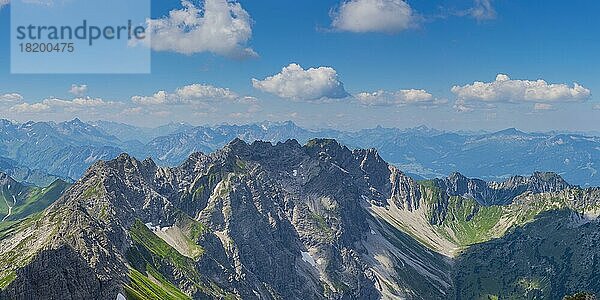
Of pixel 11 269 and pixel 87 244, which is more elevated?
pixel 87 244

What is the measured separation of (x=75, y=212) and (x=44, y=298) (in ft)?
207

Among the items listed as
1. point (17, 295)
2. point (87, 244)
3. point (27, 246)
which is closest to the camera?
point (17, 295)

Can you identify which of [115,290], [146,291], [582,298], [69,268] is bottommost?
[146,291]

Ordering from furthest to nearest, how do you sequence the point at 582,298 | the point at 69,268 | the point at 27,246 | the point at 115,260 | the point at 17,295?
the point at 27,246
the point at 115,260
the point at 69,268
the point at 17,295
the point at 582,298

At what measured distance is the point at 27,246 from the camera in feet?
652

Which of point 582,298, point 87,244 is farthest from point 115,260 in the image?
point 582,298

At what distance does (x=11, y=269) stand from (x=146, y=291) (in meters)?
46.5

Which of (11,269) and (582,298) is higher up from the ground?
(582,298)

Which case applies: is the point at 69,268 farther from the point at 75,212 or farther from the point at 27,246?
the point at 27,246

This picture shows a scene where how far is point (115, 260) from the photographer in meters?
181

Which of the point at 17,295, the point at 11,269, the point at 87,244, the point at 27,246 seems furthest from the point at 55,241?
the point at 27,246

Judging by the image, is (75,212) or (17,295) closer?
(17,295)

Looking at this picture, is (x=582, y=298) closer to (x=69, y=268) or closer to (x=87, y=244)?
(x=69, y=268)

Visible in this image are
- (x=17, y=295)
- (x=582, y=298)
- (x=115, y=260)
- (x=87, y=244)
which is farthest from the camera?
(x=115, y=260)
